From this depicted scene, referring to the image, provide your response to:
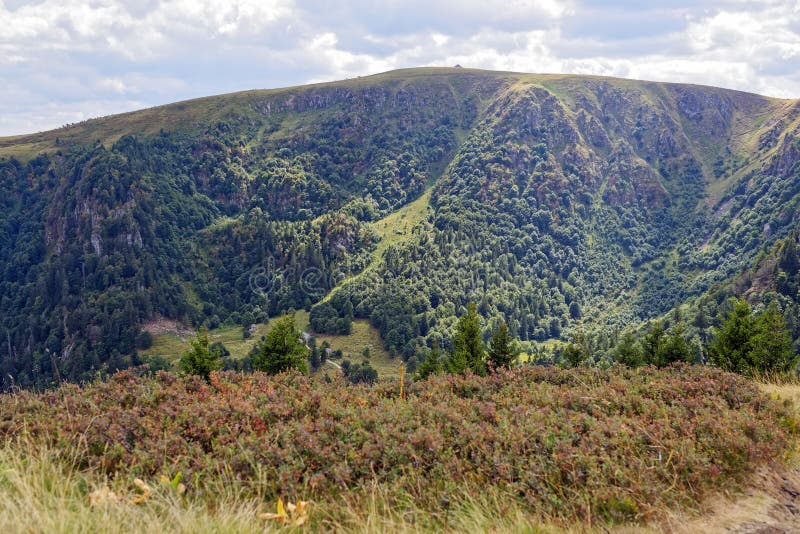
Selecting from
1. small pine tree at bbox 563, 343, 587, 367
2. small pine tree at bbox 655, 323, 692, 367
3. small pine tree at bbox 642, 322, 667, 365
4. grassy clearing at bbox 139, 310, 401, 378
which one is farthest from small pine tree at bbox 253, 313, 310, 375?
grassy clearing at bbox 139, 310, 401, 378

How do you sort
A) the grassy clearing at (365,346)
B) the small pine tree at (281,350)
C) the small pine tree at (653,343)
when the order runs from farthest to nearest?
1. the grassy clearing at (365,346)
2. the small pine tree at (653,343)
3. the small pine tree at (281,350)

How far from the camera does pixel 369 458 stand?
6.73 m

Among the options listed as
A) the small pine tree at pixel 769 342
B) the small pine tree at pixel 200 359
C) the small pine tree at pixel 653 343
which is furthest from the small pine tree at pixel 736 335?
the small pine tree at pixel 200 359

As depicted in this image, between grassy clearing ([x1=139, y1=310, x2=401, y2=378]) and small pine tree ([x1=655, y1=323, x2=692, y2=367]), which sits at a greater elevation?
small pine tree ([x1=655, y1=323, x2=692, y2=367])

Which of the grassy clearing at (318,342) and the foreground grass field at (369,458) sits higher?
the foreground grass field at (369,458)

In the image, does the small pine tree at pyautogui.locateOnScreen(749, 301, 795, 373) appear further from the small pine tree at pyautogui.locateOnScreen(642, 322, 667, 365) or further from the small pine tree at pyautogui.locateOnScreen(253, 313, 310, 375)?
the small pine tree at pyautogui.locateOnScreen(253, 313, 310, 375)

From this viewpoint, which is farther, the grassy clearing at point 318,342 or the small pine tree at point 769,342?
the grassy clearing at point 318,342

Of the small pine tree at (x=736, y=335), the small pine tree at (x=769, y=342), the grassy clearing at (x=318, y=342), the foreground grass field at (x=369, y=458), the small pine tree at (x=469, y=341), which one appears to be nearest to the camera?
the foreground grass field at (x=369, y=458)

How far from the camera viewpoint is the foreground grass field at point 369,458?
18.1ft

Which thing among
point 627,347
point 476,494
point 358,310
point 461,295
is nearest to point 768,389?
point 476,494

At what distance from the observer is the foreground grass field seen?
18.1 ft

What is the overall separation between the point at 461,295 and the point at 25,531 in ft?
633

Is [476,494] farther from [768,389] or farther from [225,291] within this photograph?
[225,291]

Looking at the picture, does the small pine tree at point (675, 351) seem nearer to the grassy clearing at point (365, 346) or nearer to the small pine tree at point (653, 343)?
the small pine tree at point (653, 343)
